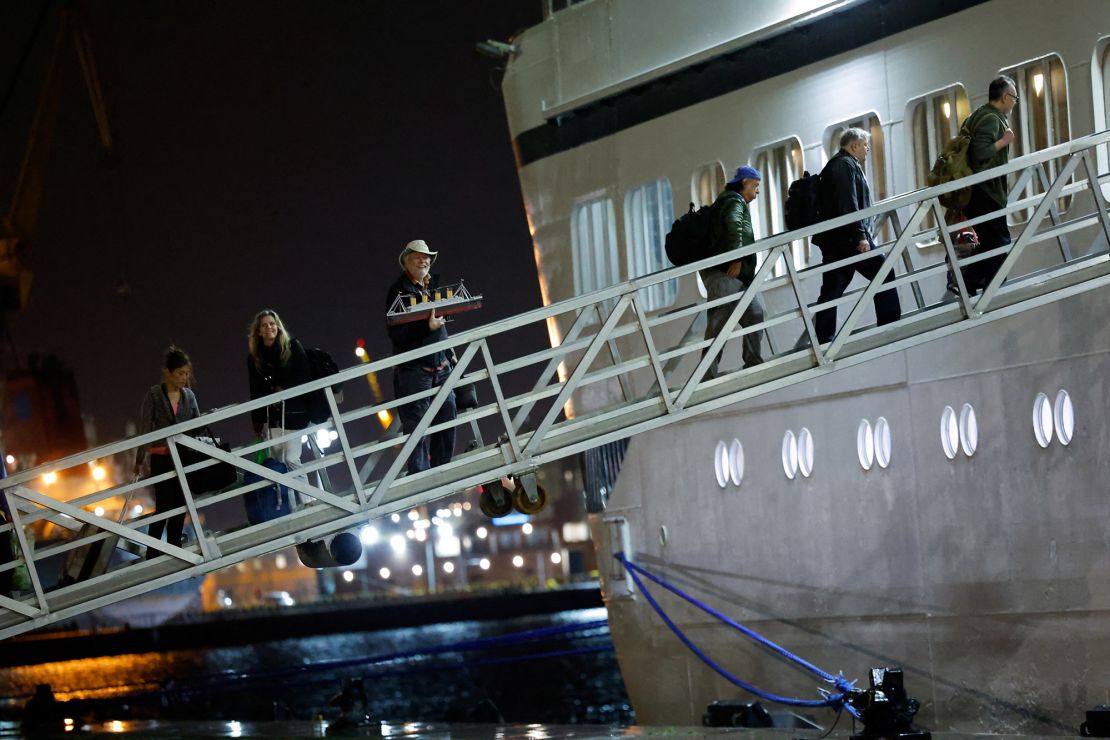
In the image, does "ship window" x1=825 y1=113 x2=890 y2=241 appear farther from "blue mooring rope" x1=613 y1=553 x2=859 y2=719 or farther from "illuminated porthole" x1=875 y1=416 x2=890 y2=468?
"blue mooring rope" x1=613 y1=553 x2=859 y2=719

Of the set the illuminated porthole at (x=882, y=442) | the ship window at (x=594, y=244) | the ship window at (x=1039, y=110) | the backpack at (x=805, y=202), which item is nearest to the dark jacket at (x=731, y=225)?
the backpack at (x=805, y=202)

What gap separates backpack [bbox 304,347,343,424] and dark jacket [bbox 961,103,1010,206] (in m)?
5.10

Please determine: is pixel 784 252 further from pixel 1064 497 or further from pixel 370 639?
pixel 370 639

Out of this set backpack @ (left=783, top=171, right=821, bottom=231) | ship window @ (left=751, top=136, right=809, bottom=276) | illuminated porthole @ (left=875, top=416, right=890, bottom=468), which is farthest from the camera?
ship window @ (left=751, top=136, right=809, bottom=276)

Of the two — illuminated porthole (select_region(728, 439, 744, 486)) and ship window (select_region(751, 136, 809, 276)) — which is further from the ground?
ship window (select_region(751, 136, 809, 276))

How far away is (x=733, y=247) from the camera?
11.2 meters

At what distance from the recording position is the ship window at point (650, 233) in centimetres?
1545

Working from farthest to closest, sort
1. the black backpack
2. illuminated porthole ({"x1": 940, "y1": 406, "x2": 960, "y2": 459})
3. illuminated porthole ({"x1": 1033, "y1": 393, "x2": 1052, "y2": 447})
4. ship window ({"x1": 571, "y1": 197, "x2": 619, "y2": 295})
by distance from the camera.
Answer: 1. ship window ({"x1": 571, "y1": 197, "x2": 619, "y2": 295})
2. illuminated porthole ({"x1": 940, "y1": 406, "x2": 960, "y2": 459})
3. illuminated porthole ({"x1": 1033, "y1": 393, "x2": 1052, "y2": 447})
4. the black backpack

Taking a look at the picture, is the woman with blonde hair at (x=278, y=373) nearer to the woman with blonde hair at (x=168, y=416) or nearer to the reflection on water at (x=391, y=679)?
the woman with blonde hair at (x=168, y=416)

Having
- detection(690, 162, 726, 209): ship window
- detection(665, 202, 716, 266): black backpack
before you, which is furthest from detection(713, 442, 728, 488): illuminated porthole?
detection(665, 202, 716, 266): black backpack

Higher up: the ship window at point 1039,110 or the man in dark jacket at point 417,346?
the ship window at point 1039,110

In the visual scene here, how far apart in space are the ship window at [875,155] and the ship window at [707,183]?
141 cm

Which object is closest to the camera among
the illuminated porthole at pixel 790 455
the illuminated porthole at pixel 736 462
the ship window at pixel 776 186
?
the illuminated porthole at pixel 790 455

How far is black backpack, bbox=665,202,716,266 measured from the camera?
1145 cm
